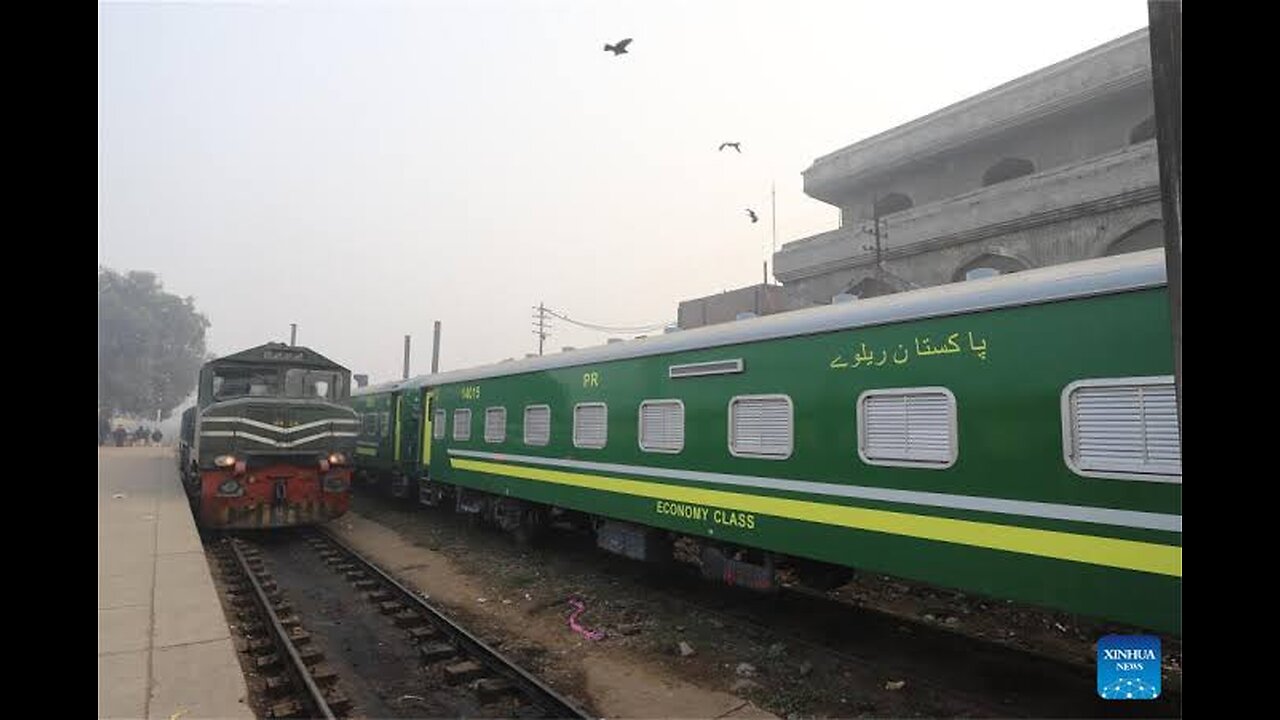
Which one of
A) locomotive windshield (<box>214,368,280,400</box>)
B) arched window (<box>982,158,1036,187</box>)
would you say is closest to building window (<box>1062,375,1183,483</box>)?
locomotive windshield (<box>214,368,280,400</box>)

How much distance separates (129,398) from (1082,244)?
127 feet

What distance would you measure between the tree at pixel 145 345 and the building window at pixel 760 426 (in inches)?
1066

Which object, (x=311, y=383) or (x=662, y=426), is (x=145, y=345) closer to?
(x=311, y=383)

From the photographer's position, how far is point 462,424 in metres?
13.6

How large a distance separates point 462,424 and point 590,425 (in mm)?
4883

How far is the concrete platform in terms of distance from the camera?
5.35 metres

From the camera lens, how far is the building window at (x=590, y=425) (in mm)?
9273

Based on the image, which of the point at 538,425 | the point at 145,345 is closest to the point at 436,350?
the point at 145,345

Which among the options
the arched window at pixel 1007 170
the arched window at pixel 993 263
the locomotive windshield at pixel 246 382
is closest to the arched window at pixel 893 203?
the arched window at pixel 1007 170

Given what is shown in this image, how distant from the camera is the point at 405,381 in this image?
57.5 feet

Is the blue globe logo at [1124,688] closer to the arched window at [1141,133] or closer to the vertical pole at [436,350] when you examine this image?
the arched window at [1141,133]
